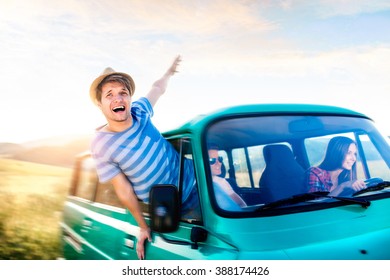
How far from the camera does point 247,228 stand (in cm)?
297

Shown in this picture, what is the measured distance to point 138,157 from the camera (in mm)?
3818

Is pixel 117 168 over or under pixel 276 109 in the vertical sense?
under

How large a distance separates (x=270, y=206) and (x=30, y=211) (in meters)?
10.7

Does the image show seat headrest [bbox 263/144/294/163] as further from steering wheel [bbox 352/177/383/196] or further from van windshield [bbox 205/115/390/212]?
steering wheel [bbox 352/177/383/196]

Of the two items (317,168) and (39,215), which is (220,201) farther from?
(39,215)

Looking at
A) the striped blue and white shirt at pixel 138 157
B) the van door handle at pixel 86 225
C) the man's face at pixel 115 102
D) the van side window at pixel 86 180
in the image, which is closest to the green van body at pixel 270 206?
the striped blue and white shirt at pixel 138 157

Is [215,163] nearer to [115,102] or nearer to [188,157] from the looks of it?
[188,157]

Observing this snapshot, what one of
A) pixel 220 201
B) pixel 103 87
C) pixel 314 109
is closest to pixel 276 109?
pixel 314 109

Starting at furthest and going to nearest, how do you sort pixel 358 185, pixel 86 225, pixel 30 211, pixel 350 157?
pixel 30 211 < pixel 86 225 < pixel 350 157 < pixel 358 185

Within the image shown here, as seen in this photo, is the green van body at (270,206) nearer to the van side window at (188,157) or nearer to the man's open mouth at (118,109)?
the van side window at (188,157)

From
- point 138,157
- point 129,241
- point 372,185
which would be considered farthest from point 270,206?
point 129,241

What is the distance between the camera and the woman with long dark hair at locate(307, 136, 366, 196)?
10.9ft

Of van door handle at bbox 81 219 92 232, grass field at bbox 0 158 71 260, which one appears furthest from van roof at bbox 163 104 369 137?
grass field at bbox 0 158 71 260

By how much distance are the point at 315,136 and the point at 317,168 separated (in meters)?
0.30
